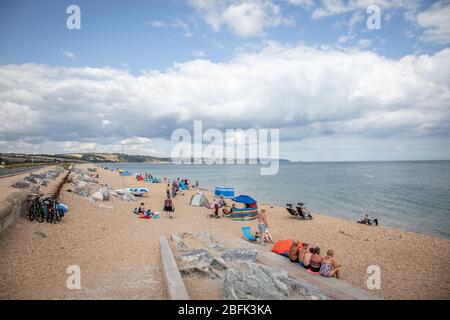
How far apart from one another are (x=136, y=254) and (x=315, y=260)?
6.38 meters

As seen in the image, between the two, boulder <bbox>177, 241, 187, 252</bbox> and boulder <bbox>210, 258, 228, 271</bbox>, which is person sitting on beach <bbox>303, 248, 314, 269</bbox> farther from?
boulder <bbox>177, 241, 187, 252</bbox>

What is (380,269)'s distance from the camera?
32.3 ft

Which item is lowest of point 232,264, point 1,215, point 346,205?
point 346,205

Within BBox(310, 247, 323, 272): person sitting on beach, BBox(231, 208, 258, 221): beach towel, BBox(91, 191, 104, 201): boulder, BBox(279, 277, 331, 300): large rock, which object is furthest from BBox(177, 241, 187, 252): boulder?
BBox(91, 191, 104, 201): boulder

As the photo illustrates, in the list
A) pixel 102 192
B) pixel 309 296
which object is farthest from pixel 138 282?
pixel 102 192

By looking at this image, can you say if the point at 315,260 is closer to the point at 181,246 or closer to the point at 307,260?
the point at 307,260

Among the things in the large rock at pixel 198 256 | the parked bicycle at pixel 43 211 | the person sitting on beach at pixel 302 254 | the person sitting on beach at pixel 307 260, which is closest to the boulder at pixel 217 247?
the large rock at pixel 198 256

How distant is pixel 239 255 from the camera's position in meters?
9.43

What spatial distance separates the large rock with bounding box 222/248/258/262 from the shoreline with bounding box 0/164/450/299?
2.42 metres

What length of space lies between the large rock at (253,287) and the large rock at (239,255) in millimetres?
2417

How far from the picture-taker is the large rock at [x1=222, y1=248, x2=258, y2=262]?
9312 mm

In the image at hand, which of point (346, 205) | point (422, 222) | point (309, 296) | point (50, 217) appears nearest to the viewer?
point (309, 296)

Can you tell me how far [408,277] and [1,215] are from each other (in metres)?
14.8
